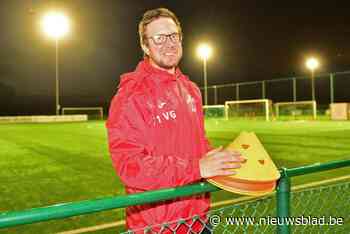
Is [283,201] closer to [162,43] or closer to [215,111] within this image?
[162,43]

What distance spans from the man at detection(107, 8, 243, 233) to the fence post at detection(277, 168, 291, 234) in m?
0.44

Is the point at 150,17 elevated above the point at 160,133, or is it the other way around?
the point at 150,17

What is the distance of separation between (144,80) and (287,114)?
38464 mm

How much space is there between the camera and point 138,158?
167 centimetres

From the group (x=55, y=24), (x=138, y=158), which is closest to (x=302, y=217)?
(x=138, y=158)

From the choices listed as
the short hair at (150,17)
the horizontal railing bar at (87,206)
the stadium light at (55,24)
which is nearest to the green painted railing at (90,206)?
the horizontal railing bar at (87,206)

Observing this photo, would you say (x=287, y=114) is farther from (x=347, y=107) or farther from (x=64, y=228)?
(x=64, y=228)

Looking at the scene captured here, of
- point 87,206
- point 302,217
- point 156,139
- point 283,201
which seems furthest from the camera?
point 302,217

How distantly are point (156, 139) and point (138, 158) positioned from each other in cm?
19

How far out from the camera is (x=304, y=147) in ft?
38.7

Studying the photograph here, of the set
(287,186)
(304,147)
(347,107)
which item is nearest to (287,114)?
(347,107)

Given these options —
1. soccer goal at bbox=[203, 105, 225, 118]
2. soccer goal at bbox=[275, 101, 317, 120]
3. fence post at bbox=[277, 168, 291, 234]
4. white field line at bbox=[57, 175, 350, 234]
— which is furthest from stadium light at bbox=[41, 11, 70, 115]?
fence post at bbox=[277, 168, 291, 234]

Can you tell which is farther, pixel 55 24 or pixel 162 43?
pixel 55 24

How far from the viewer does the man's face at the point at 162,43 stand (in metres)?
1.96
